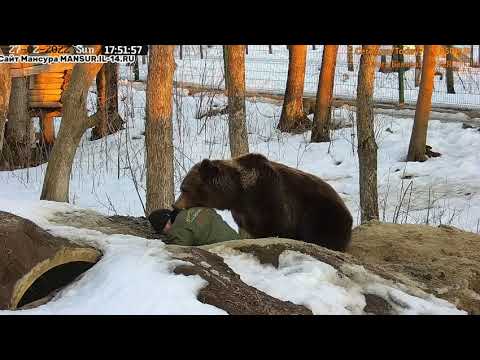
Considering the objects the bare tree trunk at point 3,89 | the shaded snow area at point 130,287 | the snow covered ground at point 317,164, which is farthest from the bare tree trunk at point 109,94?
the shaded snow area at point 130,287

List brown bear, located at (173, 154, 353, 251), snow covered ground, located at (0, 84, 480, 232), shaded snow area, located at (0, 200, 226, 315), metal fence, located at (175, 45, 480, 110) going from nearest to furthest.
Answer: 1. shaded snow area, located at (0, 200, 226, 315)
2. brown bear, located at (173, 154, 353, 251)
3. snow covered ground, located at (0, 84, 480, 232)
4. metal fence, located at (175, 45, 480, 110)

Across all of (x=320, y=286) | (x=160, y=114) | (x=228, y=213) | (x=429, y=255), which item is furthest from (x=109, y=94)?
(x=320, y=286)

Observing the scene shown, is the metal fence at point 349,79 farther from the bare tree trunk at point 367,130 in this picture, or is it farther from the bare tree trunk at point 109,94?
the bare tree trunk at point 367,130

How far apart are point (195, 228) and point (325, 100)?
12.3 metres

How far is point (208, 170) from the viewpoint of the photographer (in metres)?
6.77

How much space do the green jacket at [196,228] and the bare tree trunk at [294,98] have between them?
484 inches

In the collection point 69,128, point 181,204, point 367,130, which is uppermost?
point 69,128

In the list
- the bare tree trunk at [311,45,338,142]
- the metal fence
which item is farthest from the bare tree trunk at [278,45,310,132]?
the metal fence

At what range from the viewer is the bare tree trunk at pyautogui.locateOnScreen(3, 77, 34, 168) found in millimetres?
15195

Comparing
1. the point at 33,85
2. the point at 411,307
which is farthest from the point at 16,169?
the point at 411,307

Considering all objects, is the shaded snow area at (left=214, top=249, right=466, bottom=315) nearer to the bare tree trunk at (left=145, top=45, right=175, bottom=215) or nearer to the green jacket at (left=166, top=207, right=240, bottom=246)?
the green jacket at (left=166, top=207, right=240, bottom=246)

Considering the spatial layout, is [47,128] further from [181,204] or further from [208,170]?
[208,170]

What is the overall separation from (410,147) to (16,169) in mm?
10158
